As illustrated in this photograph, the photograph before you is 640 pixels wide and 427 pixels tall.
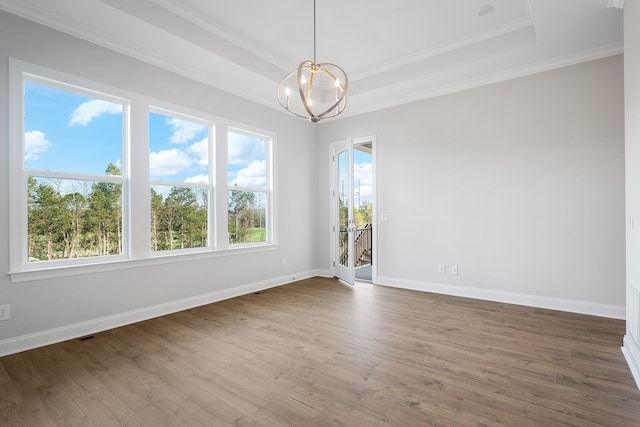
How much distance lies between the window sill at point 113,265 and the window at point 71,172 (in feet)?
0.51

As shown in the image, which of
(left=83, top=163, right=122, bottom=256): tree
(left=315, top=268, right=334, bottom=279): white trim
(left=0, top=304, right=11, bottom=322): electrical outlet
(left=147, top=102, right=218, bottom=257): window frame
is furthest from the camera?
(left=315, top=268, right=334, bottom=279): white trim

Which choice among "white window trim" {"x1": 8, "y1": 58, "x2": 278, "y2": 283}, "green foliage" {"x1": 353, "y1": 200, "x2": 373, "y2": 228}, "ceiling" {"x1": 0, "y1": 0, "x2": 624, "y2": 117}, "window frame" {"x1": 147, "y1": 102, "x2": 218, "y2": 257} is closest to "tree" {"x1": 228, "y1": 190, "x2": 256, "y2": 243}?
"white window trim" {"x1": 8, "y1": 58, "x2": 278, "y2": 283}

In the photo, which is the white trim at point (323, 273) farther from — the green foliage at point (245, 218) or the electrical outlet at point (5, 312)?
the electrical outlet at point (5, 312)

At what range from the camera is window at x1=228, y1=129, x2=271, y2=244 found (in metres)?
4.79

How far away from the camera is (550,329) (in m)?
3.23

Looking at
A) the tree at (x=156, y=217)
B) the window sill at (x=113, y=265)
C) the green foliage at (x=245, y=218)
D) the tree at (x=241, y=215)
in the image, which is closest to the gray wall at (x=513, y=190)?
the green foliage at (x=245, y=218)

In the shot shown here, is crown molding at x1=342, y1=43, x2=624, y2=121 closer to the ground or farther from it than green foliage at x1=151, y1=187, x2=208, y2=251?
farther from it

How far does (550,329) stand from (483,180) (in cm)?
197

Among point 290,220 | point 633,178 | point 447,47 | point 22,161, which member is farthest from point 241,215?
point 633,178

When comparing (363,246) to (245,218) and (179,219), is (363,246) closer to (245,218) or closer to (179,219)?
(245,218)

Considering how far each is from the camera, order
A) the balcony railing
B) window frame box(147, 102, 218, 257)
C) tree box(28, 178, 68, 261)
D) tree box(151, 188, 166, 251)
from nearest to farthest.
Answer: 1. tree box(28, 178, 68, 261)
2. tree box(151, 188, 166, 251)
3. window frame box(147, 102, 218, 257)
4. the balcony railing

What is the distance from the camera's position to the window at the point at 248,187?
479 centimetres

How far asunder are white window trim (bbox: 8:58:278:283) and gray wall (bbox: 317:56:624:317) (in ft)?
7.00

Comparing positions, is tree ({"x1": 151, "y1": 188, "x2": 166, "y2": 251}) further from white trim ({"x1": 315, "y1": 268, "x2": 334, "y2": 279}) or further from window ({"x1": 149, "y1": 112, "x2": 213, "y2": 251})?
white trim ({"x1": 315, "y1": 268, "x2": 334, "y2": 279})
